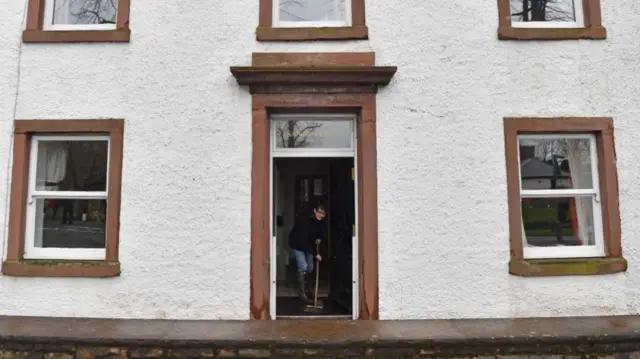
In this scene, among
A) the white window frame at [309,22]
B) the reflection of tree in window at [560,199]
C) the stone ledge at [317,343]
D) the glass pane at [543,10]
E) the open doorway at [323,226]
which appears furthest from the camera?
the open doorway at [323,226]

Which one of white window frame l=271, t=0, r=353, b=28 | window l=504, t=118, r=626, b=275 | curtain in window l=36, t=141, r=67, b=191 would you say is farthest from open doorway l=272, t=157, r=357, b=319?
curtain in window l=36, t=141, r=67, b=191

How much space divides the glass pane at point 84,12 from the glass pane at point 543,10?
5.32 metres

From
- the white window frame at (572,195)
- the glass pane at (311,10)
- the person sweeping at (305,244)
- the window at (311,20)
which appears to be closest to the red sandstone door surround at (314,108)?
the window at (311,20)

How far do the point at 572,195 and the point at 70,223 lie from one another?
6368mm

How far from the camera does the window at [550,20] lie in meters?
6.00

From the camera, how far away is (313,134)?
6.27 m

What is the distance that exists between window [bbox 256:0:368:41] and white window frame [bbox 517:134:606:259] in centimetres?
256

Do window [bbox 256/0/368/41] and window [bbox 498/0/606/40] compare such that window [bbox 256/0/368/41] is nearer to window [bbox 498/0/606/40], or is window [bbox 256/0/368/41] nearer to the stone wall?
window [bbox 498/0/606/40]

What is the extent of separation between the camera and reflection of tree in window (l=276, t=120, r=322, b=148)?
6258 millimetres

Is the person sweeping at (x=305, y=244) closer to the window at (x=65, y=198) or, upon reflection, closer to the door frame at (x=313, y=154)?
the door frame at (x=313, y=154)

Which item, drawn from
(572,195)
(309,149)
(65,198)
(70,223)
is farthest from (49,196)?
(572,195)

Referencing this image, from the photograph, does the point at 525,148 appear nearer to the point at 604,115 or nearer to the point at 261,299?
the point at 604,115

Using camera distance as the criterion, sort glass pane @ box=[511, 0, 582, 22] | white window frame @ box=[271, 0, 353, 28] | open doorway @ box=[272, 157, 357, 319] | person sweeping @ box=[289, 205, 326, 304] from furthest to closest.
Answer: person sweeping @ box=[289, 205, 326, 304] → open doorway @ box=[272, 157, 357, 319] → glass pane @ box=[511, 0, 582, 22] → white window frame @ box=[271, 0, 353, 28]

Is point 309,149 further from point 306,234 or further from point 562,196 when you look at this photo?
point 562,196
